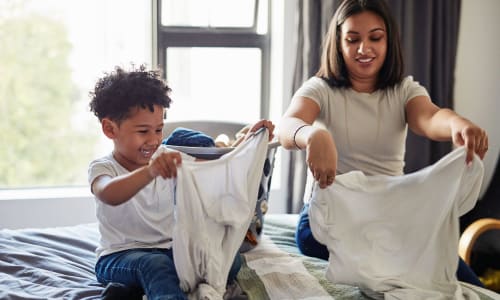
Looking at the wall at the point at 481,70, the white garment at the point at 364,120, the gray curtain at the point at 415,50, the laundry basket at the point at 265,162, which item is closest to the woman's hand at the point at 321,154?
the laundry basket at the point at 265,162

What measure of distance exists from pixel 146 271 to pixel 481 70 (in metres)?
2.52

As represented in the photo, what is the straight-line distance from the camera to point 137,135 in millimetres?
1903

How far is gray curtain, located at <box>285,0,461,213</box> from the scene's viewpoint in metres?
3.21

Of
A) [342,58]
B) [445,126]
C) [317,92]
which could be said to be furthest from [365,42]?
[445,126]

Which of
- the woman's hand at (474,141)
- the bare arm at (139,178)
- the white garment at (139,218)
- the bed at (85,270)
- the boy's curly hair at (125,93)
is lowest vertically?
the bed at (85,270)

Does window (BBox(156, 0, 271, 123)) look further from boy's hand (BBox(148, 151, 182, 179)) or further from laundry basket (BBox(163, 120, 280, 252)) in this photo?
boy's hand (BBox(148, 151, 182, 179))

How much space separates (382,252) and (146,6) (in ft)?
6.68

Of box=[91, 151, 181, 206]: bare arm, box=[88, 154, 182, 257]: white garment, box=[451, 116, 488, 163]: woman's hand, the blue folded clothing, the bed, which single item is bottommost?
the bed

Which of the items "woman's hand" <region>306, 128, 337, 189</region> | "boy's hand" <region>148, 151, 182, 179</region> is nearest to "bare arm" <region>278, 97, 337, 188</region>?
"woman's hand" <region>306, 128, 337, 189</region>

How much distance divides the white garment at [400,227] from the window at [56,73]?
1809 mm

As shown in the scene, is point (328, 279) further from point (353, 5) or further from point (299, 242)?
point (353, 5)

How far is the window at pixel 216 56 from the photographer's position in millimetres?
3363

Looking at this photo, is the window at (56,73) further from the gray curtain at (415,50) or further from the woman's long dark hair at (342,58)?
the woman's long dark hair at (342,58)

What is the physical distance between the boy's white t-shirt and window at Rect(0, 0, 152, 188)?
1.56 m
